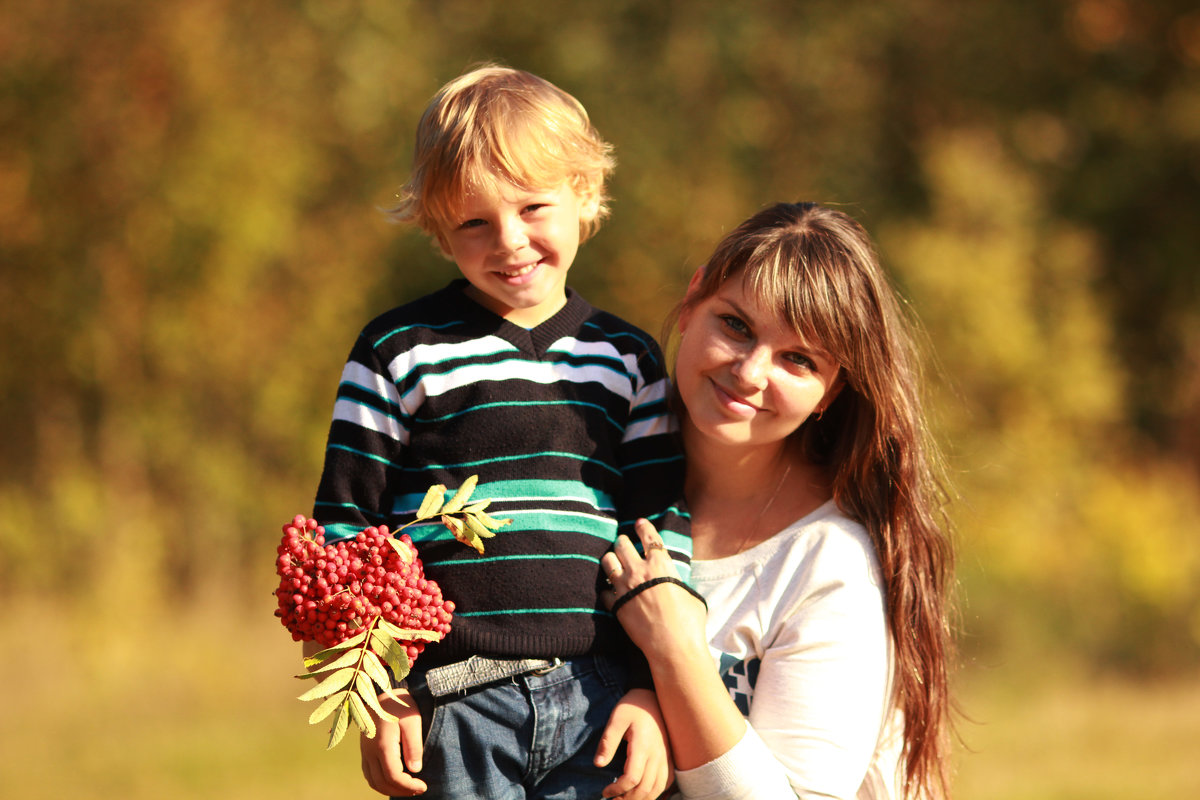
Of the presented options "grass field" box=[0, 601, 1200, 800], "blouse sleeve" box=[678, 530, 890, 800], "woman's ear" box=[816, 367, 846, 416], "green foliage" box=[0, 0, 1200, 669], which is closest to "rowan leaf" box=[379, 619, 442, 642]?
"blouse sleeve" box=[678, 530, 890, 800]

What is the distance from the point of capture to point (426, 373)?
211 cm

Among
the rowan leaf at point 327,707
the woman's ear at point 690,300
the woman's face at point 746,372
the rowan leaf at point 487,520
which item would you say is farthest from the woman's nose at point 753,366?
the rowan leaf at point 327,707

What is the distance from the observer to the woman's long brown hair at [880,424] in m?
2.25

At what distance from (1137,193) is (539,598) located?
30.4 feet

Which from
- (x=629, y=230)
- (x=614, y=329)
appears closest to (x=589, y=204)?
(x=614, y=329)

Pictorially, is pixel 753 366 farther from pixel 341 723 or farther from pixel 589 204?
pixel 341 723

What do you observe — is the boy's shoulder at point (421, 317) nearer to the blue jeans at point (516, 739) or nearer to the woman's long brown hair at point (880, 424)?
the woman's long brown hair at point (880, 424)

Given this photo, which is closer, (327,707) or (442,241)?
(327,707)

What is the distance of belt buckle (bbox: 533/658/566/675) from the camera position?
2.05 metres

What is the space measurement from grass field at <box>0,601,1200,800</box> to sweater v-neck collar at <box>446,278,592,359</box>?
12.8 ft

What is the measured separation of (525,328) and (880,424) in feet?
A: 2.44

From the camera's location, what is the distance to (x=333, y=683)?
179cm

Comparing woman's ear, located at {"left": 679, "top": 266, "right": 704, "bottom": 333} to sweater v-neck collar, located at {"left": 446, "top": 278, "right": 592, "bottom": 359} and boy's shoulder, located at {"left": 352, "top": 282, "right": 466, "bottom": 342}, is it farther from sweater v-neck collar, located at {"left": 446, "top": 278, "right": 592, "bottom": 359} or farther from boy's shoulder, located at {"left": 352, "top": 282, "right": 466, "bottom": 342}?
boy's shoulder, located at {"left": 352, "top": 282, "right": 466, "bottom": 342}

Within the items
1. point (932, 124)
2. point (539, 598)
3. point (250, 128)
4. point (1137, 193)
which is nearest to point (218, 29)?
point (250, 128)
